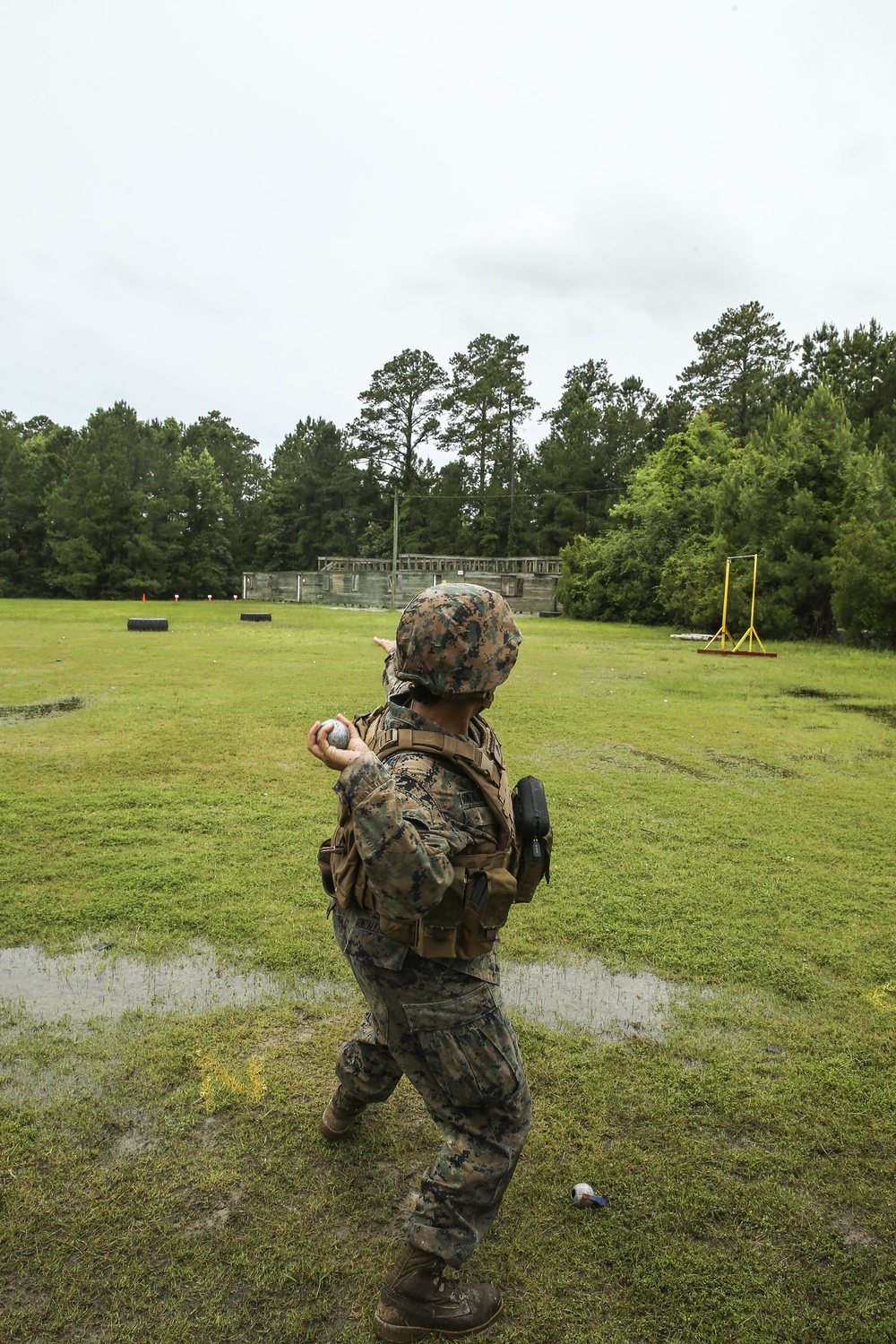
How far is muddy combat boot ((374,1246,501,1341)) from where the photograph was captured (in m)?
2.16

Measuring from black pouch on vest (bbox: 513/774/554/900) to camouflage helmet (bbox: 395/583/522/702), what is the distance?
307mm

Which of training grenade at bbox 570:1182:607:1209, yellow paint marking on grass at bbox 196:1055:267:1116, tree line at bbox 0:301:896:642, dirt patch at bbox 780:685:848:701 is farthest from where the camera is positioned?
tree line at bbox 0:301:896:642

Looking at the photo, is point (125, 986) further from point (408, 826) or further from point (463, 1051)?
point (408, 826)

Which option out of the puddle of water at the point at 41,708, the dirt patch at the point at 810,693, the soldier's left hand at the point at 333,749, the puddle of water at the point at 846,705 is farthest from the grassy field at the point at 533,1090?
the dirt patch at the point at 810,693

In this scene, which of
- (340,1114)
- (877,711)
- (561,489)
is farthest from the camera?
(561,489)

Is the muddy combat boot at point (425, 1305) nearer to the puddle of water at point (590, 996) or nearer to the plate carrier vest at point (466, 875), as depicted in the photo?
the plate carrier vest at point (466, 875)

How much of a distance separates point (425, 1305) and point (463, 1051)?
0.65m

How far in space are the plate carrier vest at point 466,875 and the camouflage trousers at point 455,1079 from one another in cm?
10

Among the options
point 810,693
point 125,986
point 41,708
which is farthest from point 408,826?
point 810,693

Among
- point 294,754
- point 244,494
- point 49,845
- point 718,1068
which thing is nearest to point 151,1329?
point 718,1068

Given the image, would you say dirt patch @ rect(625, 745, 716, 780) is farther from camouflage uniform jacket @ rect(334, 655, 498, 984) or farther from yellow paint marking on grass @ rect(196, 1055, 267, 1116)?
camouflage uniform jacket @ rect(334, 655, 498, 984)

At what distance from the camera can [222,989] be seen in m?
3.94

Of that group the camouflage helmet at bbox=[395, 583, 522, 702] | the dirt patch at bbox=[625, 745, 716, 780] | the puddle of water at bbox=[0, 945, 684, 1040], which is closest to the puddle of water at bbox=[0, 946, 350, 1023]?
the puddle of water at bbox=[0, 945, 684, 1040]

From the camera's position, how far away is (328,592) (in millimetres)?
49375
